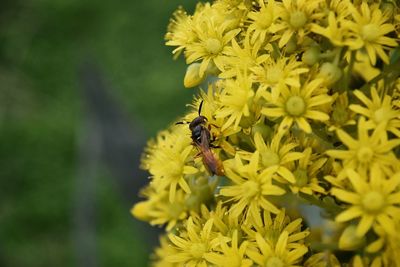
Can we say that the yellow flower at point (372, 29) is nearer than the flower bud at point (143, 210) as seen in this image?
Yes

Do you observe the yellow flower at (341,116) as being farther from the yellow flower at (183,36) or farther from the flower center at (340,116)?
the yellow flower at (183,36)

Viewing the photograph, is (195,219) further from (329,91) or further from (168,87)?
(168,87)

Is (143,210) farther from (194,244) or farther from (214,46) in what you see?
(214,46)

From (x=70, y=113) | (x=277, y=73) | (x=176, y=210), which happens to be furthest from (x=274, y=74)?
(x=70, y=113)

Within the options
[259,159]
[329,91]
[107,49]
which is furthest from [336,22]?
[107,49]

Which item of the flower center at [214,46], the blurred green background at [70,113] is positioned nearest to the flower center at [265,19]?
the flower center at [214,46]
